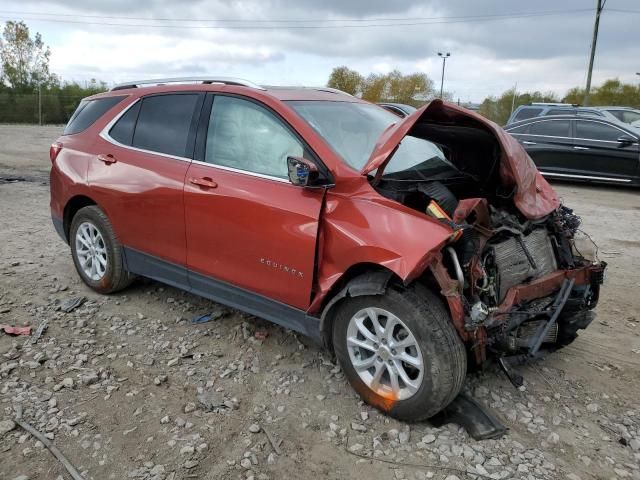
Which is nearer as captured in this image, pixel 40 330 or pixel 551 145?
pixel 40 330

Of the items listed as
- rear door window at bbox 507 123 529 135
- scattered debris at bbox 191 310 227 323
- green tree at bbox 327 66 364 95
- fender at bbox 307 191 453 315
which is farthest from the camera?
green tree at bbox 327 66 364 95

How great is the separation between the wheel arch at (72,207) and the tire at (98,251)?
9 centimetres

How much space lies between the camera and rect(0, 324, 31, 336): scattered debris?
3.88 m

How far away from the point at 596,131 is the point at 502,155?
8.76 meters

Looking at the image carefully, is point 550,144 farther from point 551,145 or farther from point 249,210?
point 249,210

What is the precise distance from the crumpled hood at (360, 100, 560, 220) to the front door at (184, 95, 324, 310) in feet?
1.47

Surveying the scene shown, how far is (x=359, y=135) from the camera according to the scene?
3.51m

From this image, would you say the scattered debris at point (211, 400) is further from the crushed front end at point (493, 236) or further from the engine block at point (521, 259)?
the engine block at point (521, 259)

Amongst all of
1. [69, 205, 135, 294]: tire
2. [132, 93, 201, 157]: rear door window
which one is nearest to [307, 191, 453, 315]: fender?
[132, 93, 201, 157]: rear door window

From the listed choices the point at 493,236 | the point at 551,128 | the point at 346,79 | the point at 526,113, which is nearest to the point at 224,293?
the point at 493,236

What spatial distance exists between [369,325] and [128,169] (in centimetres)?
231

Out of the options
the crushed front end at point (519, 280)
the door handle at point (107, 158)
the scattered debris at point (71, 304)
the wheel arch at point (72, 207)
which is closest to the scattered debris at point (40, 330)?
the scattered debris at point (71, 304)

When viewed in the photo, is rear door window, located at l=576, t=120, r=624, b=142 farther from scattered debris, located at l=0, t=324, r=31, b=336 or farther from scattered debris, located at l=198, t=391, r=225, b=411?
scattered debris, located at l=0, t=324, r=31, b=336

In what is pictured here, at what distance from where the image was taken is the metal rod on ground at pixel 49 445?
2.53m
